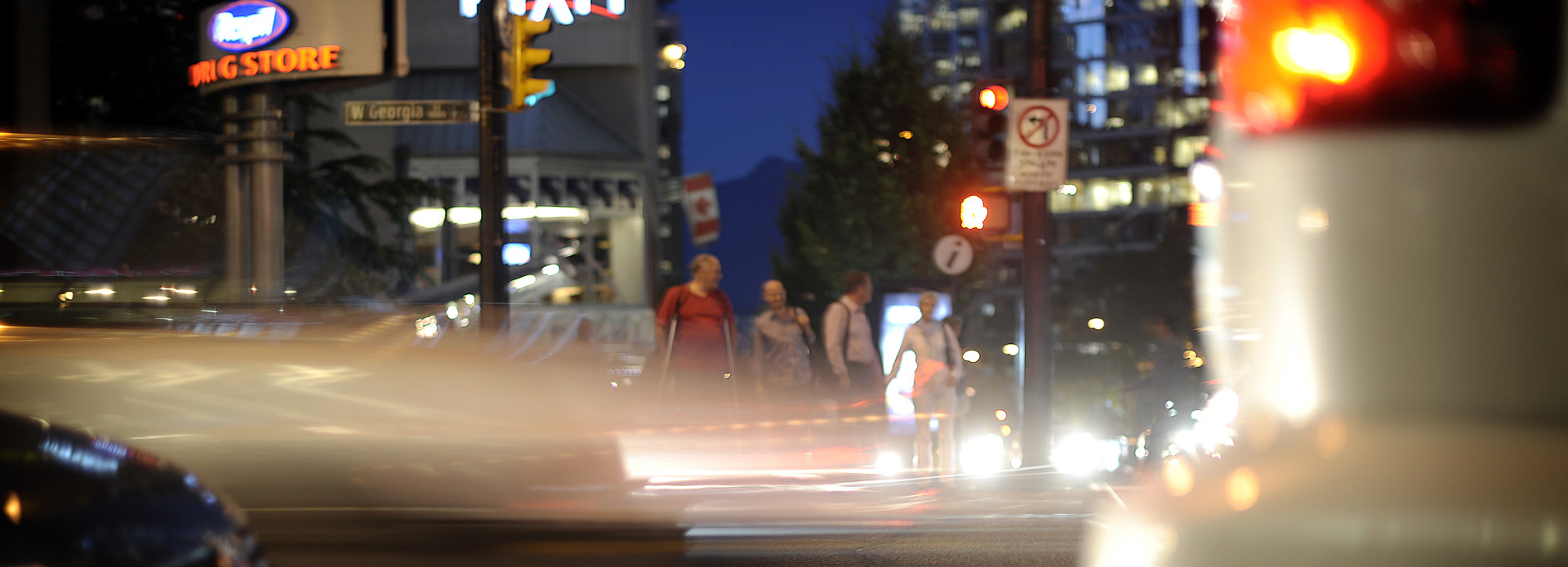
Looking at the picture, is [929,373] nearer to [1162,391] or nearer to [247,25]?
[1162,391]

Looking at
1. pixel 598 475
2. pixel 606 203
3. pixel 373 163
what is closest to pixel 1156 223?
pixel 606 203

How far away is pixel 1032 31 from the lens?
1113cm

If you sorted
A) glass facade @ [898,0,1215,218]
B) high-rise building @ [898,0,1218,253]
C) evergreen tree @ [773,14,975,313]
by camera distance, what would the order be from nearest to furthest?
evergreen tree @ [773,14,975,313] < high-rise building @ [898,0,1218,253] < glass facade @ [898,0,1215,218]

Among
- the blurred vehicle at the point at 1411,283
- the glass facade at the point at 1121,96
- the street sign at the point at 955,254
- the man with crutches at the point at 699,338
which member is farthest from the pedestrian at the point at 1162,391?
the glass facade at the point at 1121,96

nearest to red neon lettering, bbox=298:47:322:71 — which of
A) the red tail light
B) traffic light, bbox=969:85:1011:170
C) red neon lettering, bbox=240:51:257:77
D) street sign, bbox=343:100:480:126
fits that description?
red neon lettering, bbox=240:51:257:77

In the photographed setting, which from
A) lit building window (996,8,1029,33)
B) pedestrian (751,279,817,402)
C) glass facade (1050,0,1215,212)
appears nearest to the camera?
pedestrian (751,279,817,402)

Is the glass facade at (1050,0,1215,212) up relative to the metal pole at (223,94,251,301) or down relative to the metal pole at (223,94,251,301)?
up

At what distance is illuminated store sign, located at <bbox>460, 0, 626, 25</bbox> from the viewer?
10250mm

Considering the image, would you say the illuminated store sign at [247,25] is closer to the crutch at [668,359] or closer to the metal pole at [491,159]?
the metal pole at [491,159]

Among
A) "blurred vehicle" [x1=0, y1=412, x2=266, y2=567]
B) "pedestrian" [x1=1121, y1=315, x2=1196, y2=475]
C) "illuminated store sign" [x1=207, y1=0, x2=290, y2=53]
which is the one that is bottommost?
"pedestrian" [x1=1121, y1=315, x2=1196, y2=475]

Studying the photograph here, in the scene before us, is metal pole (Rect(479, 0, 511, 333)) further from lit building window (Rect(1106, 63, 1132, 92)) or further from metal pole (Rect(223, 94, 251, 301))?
lit building window (Rect(1106, 63, 1132, 92))

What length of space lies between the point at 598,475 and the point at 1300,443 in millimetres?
4328

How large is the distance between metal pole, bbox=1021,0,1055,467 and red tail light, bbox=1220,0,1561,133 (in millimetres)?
9269

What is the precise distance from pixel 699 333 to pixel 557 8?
15701 millimetres
